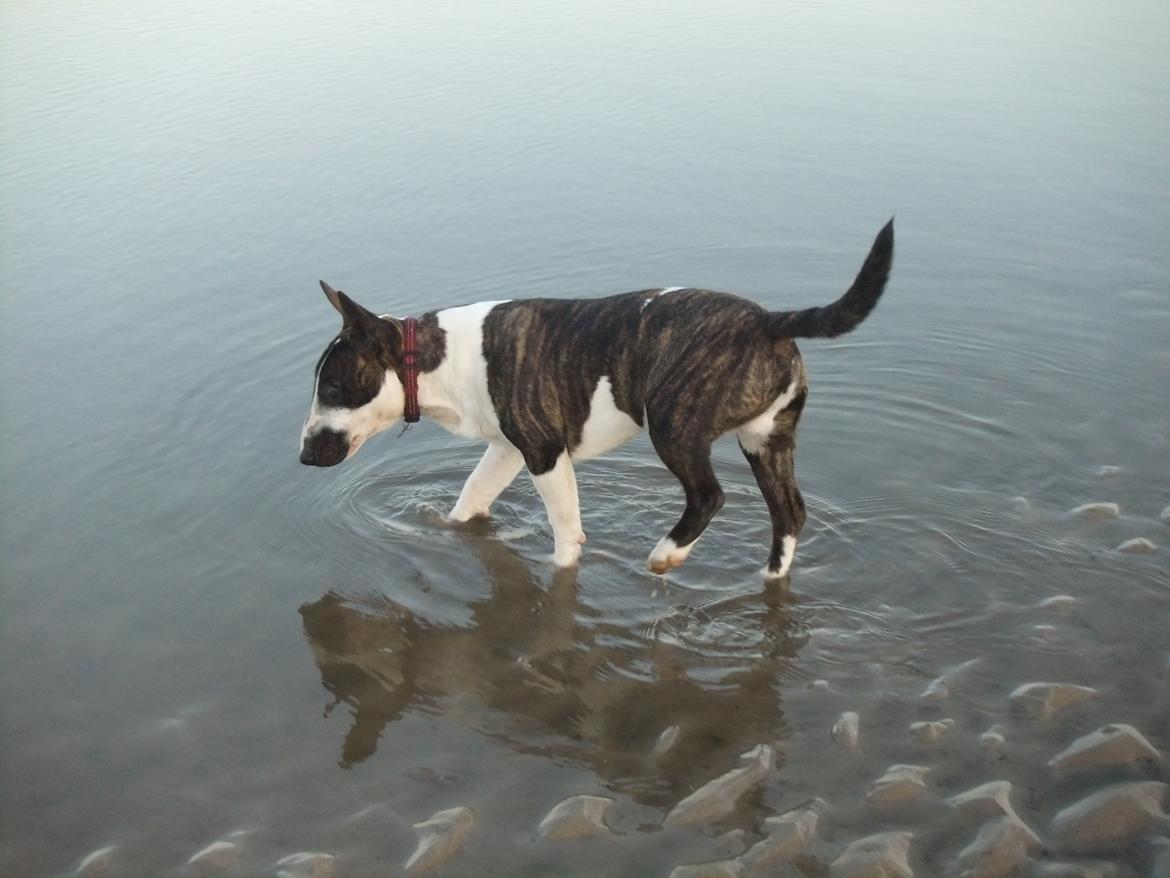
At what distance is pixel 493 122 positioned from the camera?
53.2ft

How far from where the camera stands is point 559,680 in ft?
20.2

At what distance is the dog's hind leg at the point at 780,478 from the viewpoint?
652cm

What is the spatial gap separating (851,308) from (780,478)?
1.17 meters

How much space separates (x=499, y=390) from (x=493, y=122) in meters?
10.0

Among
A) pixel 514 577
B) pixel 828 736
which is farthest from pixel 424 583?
pixel 828 736

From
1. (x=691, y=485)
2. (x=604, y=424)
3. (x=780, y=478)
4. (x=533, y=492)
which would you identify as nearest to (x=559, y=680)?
(x=691, y=485)

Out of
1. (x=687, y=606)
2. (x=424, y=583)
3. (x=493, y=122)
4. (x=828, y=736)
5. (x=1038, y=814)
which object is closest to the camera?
(x=1038, y=814)

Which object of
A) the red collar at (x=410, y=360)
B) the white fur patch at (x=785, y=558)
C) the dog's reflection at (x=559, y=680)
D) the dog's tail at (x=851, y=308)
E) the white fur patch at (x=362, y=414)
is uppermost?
the dog's tail at (x=851, y=308)

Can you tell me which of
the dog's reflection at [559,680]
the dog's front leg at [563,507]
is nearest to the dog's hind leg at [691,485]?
the dog's reflection at [559,680]

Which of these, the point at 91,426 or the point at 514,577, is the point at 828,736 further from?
the point at 91,426

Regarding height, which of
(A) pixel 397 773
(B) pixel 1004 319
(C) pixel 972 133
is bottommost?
(A) pixel 397 773

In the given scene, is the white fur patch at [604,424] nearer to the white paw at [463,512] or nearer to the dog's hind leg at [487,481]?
the dog's hind leg at [487,481]

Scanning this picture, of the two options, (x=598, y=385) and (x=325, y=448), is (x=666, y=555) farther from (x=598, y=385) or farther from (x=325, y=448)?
(x=325, y=448)

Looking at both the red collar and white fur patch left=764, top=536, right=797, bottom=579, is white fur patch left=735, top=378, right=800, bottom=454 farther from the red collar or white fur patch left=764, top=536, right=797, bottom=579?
the red collar
